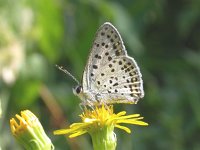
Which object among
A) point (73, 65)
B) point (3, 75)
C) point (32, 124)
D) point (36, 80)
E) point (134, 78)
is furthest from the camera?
point (73, 65)

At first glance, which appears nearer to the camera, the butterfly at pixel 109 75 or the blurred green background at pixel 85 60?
the butterfly at pixel 109 75

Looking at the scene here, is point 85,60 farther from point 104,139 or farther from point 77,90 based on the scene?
point 104,139

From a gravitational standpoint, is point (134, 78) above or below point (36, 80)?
below

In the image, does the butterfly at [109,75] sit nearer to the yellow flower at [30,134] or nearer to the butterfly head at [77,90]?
the butterfly head at [77,90]

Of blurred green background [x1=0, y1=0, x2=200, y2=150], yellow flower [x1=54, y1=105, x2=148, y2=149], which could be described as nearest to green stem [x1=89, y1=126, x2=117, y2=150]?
yellow flower [x1=54, y1=105, x2=148, y2=149]

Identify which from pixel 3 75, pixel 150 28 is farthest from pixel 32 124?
pixel 150 28

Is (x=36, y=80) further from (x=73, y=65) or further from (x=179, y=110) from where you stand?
(x=179, y=110)

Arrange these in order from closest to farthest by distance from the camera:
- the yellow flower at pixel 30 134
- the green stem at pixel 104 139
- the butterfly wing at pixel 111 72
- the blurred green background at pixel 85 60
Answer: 1. the yellow flower at pixel 30 134
2. the green stem at pixel 104 139
3. the butterfly wing at pixel 111 72
4. the blurred green background at pixel 85 60

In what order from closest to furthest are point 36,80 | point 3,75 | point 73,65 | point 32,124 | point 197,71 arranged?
point 32,124
point 3,75
point 36,80
point 73,65
point 197,71

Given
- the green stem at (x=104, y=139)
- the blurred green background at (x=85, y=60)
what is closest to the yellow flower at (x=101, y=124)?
the green stem at (x=104, y=139)
